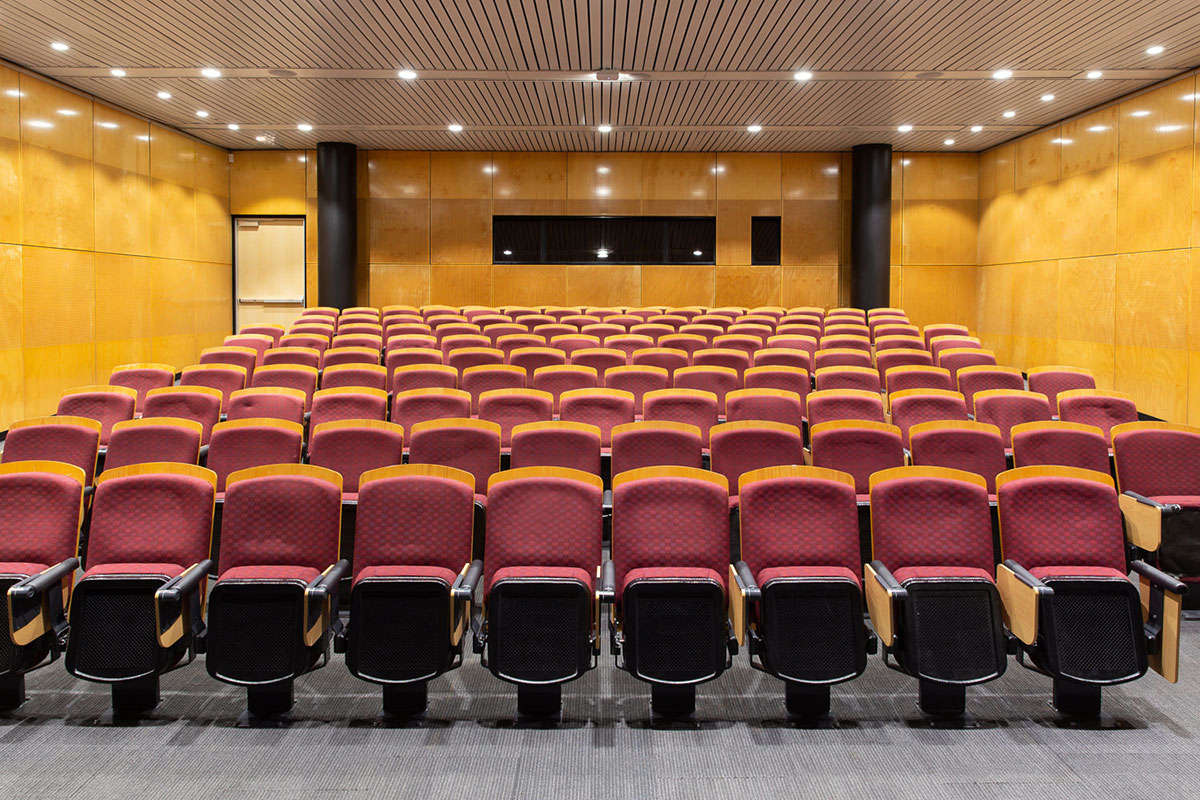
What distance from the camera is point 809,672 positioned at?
2.85 metres

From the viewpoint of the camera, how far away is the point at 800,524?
318 centimetres

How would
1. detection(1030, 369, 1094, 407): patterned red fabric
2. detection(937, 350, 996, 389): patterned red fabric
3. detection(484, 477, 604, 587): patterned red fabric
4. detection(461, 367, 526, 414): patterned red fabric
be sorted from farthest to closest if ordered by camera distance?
detection(937, 350, 996, 389): patterned red fabric, detection(1030, 369, 1094, 407): patterned red fabric, detection(461, 367, 526, 414): patterned red fabric, detection(484, 477, 604, 587): patterned red fabric

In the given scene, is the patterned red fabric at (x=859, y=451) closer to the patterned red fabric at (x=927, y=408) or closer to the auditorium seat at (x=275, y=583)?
the patterned red fabric at (x=927, y=408)

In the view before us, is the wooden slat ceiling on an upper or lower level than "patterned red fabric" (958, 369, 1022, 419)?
upper

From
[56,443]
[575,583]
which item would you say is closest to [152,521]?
[56,443]

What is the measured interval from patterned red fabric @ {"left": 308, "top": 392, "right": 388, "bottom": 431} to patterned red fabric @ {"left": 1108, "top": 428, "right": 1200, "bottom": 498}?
12.5 ft

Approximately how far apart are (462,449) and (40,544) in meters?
1.69

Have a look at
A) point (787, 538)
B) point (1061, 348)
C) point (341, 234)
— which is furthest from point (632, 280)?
point (787, 538)

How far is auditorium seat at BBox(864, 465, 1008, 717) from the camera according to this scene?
9.32 feet

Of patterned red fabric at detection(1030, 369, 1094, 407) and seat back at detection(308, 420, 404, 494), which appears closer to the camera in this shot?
seat back at detection(308, 420, 404, 494)

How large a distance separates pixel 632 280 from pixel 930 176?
4.49 m

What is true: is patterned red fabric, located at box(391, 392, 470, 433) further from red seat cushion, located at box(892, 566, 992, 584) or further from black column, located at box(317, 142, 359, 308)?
black column, located at box(317, 142, 359, 308)

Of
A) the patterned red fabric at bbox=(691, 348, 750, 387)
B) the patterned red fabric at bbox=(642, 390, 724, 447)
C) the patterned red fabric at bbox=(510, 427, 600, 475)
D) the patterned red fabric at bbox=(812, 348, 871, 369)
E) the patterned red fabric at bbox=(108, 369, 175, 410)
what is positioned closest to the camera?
the patterned red fabric at bbox=(510, 427, 600, 475)

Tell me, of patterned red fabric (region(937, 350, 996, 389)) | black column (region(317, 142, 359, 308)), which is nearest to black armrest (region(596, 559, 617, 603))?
patterned red fabric (region(937, 350, 996, 389))
